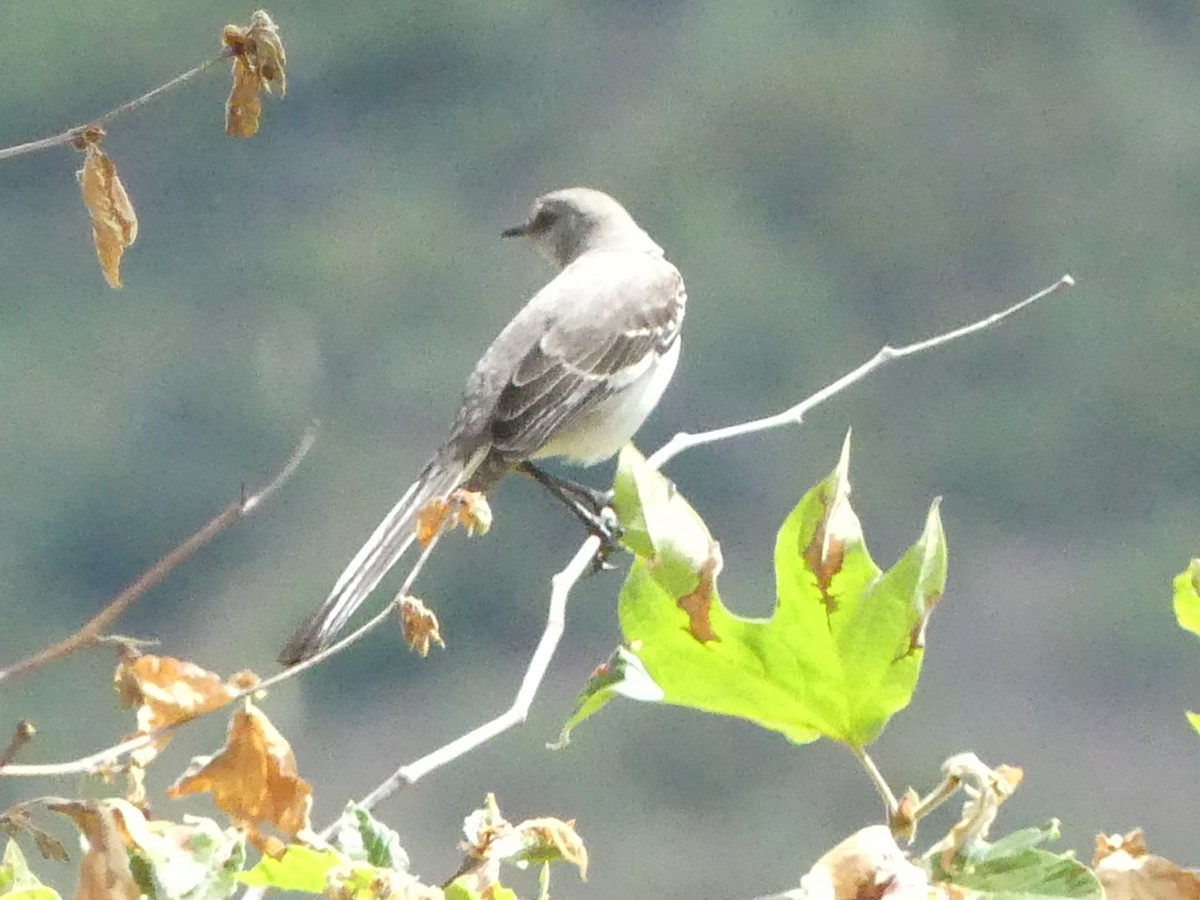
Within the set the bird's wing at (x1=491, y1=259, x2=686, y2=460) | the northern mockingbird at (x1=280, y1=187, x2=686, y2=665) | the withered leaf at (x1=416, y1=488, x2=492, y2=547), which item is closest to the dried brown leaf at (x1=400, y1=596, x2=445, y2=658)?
the withered leaf at (x1=416, y1=488, x2=492, y2=547)

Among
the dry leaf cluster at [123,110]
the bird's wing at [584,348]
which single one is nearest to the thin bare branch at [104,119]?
the dry leaf cluster at [123,110]

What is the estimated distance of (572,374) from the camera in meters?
1.46

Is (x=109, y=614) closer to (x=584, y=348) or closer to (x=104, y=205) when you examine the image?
(x=104, y=205)

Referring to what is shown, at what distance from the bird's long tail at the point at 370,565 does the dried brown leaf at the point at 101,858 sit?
25 centimetres

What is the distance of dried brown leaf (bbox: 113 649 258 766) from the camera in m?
0.34

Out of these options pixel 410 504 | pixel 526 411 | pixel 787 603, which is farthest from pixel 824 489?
pixel 526 411

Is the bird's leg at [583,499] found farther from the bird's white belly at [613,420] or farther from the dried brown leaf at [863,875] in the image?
the dried brown leaf at [863,875]

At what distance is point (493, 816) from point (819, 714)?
8cm

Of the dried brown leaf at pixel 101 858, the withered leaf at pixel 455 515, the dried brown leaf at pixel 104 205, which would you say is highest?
the dried brown leaf at pixel 104 205

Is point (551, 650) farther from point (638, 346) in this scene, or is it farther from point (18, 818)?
point (638, 346)

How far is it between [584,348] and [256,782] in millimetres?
1175

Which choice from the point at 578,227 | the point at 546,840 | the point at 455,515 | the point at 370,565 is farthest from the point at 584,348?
the point at 546,840

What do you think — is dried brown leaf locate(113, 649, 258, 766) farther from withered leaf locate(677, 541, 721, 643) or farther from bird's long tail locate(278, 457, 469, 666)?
bird's long tail locate(278, 457, 469, 666)

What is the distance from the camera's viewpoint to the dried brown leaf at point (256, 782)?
330 mm
